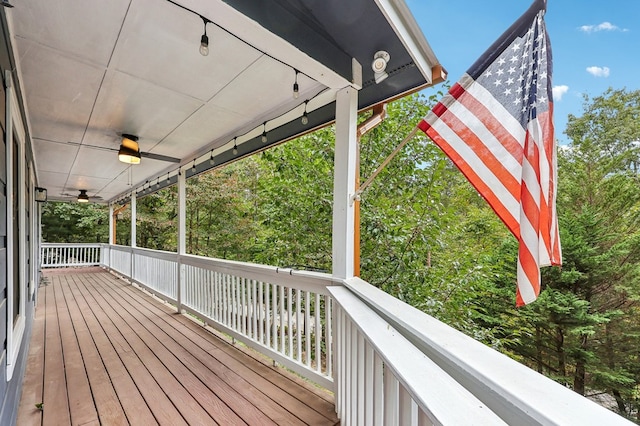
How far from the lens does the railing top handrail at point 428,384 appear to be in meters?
0.55

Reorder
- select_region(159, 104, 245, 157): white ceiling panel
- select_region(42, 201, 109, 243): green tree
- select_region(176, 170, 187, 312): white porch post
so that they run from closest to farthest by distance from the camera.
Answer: select_region(159, 104, 245, 157): white ceiling panel → select_region(176, 170, 187, 312): white porch post → select_region(42, 201, 109, 243): green tree

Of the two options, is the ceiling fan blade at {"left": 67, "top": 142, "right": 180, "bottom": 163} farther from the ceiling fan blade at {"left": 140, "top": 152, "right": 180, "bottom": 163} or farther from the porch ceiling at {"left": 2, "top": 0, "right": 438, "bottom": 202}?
the porch ceiling at {"left": 2, "top": 0, "right": 438, "bottom": 202}

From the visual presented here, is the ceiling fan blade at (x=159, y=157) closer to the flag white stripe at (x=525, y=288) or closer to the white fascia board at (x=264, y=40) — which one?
the white fascia board at (x=264, y=40)

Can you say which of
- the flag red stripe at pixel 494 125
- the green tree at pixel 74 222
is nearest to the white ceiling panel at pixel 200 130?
the flag red stripe at pixel 494 125

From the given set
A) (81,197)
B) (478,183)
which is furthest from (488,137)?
(81,197)

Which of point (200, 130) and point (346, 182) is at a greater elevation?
point (200, 130)

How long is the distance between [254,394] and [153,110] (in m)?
2.55

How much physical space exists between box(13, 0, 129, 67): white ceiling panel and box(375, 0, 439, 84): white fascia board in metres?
1.32

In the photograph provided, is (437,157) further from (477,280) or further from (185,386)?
(185,386)

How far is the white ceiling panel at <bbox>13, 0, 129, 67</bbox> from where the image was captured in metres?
1.46

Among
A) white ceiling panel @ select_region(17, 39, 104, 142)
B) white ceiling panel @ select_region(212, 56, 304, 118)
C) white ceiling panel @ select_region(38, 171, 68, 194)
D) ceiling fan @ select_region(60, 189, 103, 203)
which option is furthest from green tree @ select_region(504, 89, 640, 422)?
ceiling fan @ select_region(60, 189, 103, 203)

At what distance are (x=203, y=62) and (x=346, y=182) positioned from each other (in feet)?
4.03

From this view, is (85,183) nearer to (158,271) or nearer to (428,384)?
(158,271)

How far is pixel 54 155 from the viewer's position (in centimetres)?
421
